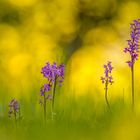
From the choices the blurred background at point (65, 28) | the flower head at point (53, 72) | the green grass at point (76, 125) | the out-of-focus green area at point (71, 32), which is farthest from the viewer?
the blurred background at point (65, 28)

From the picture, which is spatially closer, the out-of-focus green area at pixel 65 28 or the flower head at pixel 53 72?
the flower head at pixel 53 72

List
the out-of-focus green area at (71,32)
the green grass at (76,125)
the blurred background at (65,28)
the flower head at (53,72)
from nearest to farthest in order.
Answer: the green grass at (76,125) → the flower head at (53,72) → the out-of-focus green area at (71,32) → the blurred background at (65,28)

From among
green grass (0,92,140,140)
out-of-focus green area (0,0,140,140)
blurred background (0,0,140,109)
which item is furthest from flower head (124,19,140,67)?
blurred background (0,0,140,109)

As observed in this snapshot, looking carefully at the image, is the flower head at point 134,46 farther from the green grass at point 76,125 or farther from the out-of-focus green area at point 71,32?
the out-of-focus green area at point 71,32

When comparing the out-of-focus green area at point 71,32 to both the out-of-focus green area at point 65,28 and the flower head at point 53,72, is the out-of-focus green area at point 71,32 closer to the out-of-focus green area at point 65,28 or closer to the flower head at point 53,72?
the out-of-focus green area at point 65,28

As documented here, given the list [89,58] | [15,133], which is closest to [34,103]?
[15,133]

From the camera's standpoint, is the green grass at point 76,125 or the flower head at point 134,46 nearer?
the green grass at point 76,125

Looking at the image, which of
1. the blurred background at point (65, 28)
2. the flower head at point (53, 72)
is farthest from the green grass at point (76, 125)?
the blurred background at point (65, 28)

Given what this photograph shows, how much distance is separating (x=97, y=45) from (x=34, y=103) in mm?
5531

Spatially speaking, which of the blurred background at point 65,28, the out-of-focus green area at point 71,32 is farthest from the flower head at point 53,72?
the blurred background at point 65,28

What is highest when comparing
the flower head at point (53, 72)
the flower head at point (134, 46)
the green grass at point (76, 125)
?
the flower head at point (134, 46)

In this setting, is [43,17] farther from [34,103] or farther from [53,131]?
[53,131]

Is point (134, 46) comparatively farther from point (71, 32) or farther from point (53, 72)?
point (71, 32)

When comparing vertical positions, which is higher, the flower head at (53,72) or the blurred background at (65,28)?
the blurred background at (65,28)
